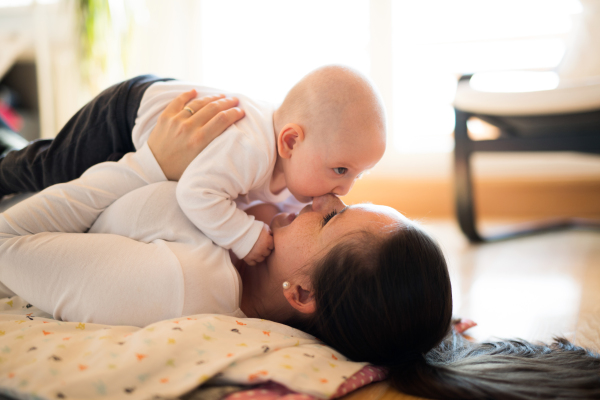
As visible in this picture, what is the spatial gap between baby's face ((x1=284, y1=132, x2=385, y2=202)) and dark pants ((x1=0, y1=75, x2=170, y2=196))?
50 cm

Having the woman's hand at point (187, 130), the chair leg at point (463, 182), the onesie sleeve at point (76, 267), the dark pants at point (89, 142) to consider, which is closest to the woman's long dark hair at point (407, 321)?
the onesie sleeve at point (76, 267)

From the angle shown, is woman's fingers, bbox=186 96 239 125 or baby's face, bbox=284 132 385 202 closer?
baby's face, bbox=284 132 385 202

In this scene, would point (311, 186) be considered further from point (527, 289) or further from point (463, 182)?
point (463, 182)

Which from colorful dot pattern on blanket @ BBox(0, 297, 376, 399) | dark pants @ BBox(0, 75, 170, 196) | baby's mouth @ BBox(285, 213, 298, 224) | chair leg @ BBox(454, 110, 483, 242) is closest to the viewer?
colorful dot pattern on blanket @ BBox(0, 297, 376, 399)

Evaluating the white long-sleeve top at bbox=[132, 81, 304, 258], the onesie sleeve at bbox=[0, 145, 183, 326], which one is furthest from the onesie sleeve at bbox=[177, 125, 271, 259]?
the onesie sleeve at bbox=[0, 145, 183, 326]

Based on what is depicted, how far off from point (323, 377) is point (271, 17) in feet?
11.1

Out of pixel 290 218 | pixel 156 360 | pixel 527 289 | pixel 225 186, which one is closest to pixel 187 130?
pixel 225 186

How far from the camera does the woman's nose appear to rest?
103 cm

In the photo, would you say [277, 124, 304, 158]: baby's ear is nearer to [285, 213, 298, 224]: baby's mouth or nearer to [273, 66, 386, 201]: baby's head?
[273, 66, 386, 201]: baby's head

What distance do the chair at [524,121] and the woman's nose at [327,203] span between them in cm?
154

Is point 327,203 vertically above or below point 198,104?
below

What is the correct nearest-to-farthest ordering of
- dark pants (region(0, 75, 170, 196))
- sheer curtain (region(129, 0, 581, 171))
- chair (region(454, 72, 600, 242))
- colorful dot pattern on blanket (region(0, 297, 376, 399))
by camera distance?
1. colorful dot pattern on blanket (region(0, 297, 376, 399))
2. dark pants (region(0, 75, 170, 196))
3. chair (region(454, 72, 600, 242))
4. sheer curtain (region(129, 0, 581, 171))

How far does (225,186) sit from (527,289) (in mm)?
1075

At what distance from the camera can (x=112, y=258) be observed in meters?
0.90
